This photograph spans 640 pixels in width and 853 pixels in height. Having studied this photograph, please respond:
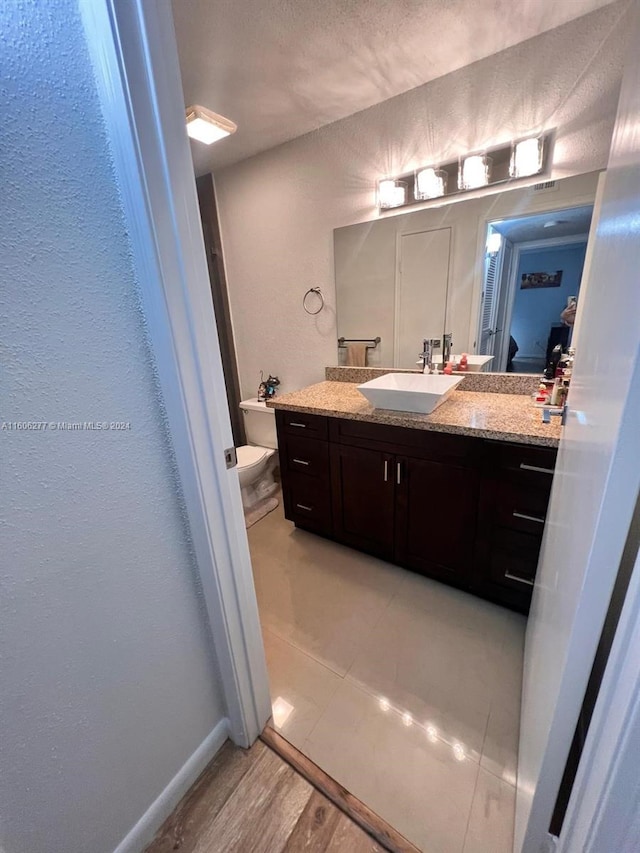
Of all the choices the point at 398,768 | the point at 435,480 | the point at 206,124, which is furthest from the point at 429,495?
the point at 206,124

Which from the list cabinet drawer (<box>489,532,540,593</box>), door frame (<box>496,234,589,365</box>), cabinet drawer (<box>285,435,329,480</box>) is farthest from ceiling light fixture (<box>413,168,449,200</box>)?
cabinet drawer (<box>489,532,540,593</box>)

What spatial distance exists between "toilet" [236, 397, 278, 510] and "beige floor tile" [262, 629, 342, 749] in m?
1.10

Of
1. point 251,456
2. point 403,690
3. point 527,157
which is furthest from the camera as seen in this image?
point 251,456

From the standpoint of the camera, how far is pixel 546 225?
5.06ft

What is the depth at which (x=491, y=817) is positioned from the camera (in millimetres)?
930

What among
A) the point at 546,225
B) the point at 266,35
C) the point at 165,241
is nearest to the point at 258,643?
the point at 165,241

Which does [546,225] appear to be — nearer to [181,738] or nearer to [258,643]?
[258,643]

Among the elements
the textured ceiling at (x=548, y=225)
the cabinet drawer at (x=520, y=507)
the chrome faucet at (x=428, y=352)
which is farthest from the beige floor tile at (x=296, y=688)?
the textured ceiling at (x=548, y=225)

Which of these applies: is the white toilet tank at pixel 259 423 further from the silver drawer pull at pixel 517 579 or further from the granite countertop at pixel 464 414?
the silver drawer pull at pixel 517 579

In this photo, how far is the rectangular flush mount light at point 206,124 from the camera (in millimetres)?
1573

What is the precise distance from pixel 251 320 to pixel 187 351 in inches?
81.4

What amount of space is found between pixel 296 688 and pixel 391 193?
2.40 metres

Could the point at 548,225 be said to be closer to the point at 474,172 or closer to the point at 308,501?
the point at 474,172

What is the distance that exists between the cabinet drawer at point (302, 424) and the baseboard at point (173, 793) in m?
1.22
